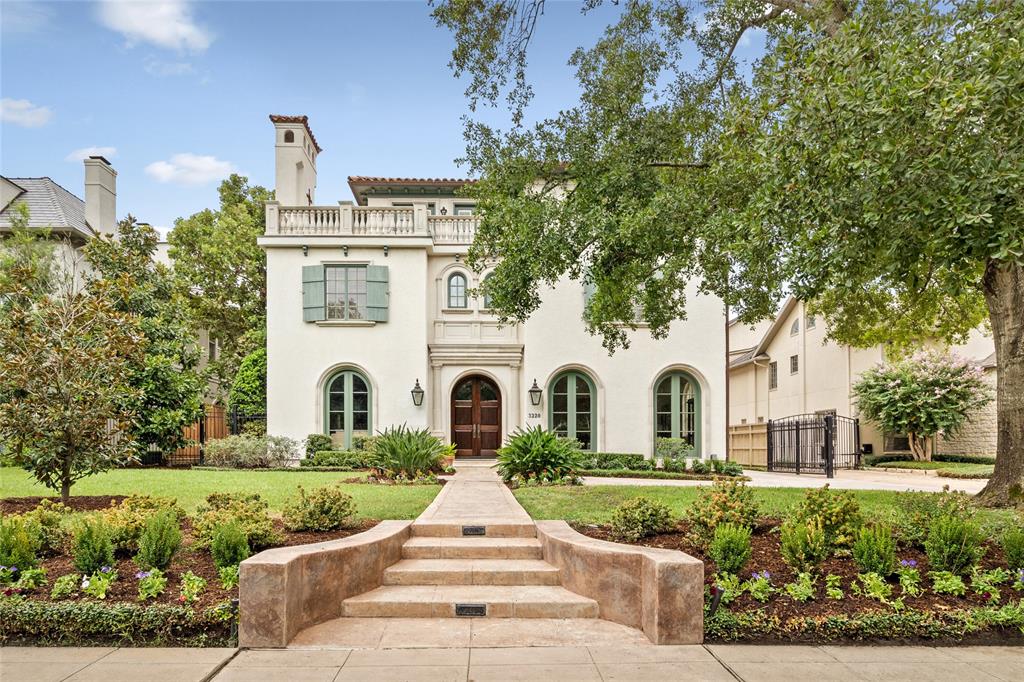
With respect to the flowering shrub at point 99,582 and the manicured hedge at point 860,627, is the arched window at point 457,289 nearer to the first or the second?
the flowering shrub at point 99,582

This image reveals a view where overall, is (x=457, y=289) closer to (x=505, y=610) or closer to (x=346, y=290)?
(x=346, y=290)

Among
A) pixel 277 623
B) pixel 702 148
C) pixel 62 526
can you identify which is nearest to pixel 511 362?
pixel 702 148

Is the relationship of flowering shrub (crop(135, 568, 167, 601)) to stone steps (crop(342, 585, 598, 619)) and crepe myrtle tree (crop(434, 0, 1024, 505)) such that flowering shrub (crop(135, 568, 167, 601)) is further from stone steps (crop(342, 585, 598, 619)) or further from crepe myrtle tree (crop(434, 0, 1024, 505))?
crepe myrtle tree (crop(434, 0, 1024, 505))

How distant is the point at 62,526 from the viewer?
7082 mm

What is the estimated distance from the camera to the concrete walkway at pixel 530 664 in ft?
14.4

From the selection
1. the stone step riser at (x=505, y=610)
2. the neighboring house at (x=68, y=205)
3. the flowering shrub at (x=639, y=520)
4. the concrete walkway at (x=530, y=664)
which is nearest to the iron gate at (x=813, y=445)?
the flowering shrub at (x=639, y=520)

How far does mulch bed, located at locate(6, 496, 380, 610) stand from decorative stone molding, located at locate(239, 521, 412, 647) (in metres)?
0.44

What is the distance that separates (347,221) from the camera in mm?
19266

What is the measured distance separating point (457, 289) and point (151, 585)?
1528cm

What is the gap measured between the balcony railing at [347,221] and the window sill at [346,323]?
95.1 inches

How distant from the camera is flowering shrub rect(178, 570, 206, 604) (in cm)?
514

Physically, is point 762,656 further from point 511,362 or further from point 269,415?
point 269,415

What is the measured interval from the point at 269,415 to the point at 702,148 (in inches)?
547

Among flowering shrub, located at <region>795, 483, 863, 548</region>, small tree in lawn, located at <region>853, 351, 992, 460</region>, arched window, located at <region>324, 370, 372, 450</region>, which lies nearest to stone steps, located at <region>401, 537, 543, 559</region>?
flowering shrub, located at <region>795, 483, 863, 548</region>
